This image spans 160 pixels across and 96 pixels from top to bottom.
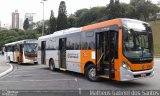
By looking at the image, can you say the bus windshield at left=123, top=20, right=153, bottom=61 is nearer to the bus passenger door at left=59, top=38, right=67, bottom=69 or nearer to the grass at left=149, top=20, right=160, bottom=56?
the bus passenger door at left=59, top=38, right=67, bottom=69

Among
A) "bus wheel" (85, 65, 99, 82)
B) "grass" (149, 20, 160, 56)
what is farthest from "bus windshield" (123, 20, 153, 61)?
"grass" (149, 20, 160, 56)

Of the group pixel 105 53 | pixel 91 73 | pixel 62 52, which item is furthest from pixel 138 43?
pixel 62 52

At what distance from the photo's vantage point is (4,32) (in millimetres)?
106562

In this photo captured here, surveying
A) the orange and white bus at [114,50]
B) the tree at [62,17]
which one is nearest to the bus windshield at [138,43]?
the orange and white bus at [114,50]

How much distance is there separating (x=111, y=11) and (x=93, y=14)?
96.9 ft

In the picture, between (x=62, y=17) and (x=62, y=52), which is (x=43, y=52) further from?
(x=62, y=17)

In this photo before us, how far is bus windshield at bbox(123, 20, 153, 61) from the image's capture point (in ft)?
36.1

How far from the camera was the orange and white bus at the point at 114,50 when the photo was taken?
10969 millimetres

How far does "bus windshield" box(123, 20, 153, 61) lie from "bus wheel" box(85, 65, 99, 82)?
102 inches

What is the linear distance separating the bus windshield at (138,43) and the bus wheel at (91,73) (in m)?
2.60

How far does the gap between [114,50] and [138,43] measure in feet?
3.63

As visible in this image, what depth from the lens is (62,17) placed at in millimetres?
80562

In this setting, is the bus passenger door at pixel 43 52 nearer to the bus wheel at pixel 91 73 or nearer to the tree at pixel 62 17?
the bus wheel at pixel 91 73

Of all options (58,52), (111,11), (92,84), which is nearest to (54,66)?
(58,52)
